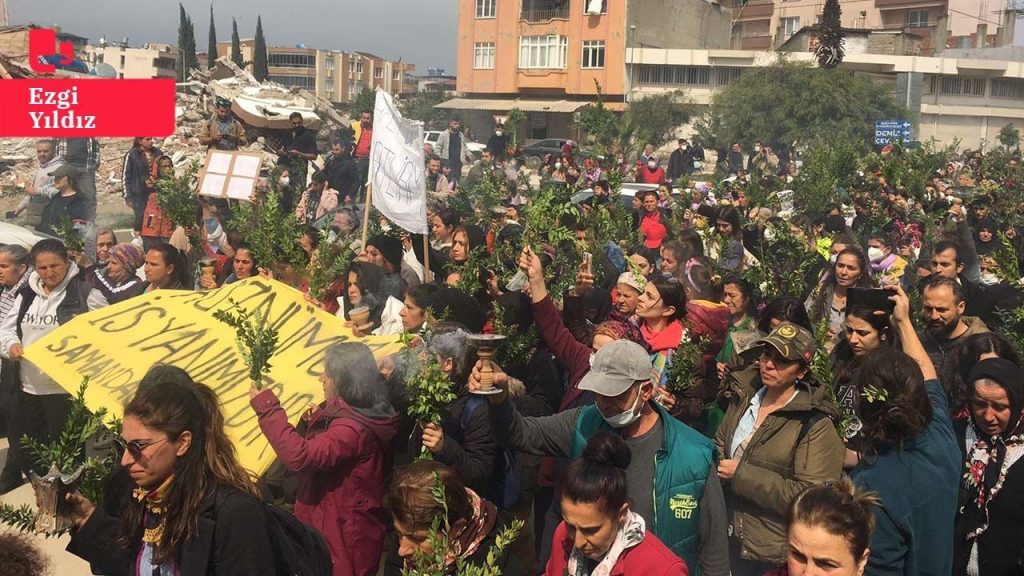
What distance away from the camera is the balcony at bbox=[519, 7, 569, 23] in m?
58.1

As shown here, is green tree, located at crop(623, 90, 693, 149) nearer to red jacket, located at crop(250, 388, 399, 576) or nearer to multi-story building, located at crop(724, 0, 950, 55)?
multi-story building, located at crop(724, 0, 950, 55)

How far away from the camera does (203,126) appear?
24.6m

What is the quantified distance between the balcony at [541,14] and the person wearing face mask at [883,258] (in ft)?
168

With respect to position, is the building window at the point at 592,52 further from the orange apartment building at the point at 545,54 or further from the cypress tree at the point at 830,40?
the cypress tree at the point at 830,40

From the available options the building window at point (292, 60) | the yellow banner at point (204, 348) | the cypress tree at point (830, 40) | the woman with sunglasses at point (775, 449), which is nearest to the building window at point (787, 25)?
the cypress tree at point (830, 40)

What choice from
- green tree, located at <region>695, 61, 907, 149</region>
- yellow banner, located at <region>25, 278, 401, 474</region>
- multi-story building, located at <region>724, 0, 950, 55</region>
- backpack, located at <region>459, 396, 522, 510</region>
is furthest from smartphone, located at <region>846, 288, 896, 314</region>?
multi-story building, located at <region>724, 0, 950, 55</region>

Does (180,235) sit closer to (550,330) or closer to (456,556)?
(550,330)

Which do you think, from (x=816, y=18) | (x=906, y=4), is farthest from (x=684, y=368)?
(x=906, y=4)

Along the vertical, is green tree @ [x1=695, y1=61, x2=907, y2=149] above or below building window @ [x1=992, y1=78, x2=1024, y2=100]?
below

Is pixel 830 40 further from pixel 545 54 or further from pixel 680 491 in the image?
pixel 680 491

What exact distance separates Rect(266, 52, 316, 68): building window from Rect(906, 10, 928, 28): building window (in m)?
54.9

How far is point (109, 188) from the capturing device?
2361 cm

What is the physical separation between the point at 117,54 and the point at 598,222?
184 feet

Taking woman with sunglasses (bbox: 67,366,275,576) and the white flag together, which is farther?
the white flag
